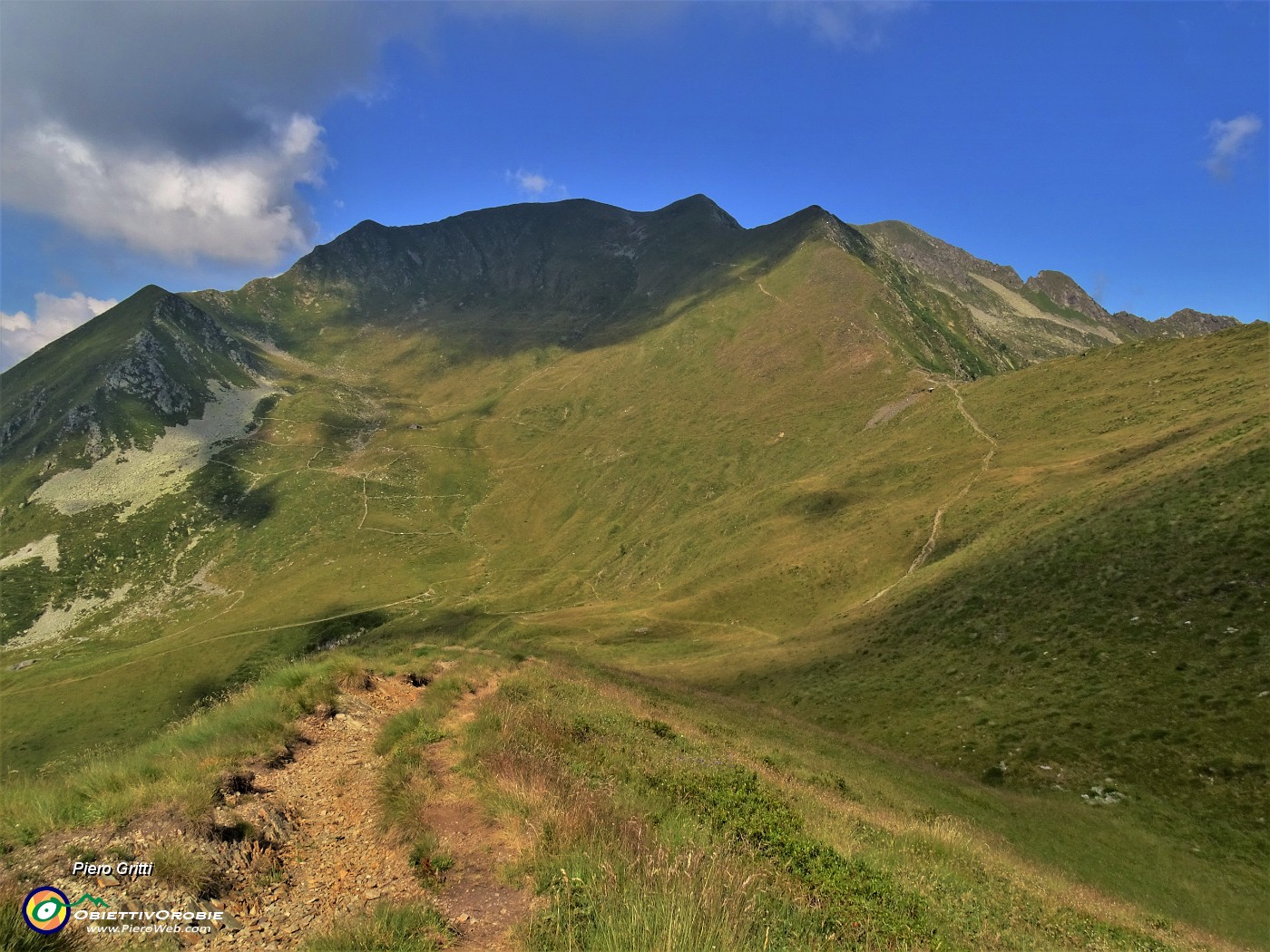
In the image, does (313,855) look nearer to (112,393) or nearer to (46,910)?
(46,910)

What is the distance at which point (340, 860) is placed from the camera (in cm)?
851

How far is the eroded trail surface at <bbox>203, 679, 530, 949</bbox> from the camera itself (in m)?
6.99

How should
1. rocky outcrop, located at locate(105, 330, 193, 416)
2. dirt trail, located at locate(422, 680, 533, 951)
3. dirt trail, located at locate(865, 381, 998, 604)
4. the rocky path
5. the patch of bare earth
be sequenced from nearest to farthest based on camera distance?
the patch of bare earth, dirt trail, located at locate(422, 680, 533, 951), the rocky path, dirt trail, located at locate(865, 381, 998, 604), rocky outcrop, located at locate(105, 330, 193, 416)

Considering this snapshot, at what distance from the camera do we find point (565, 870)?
7355 mm

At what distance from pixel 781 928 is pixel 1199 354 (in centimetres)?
8632

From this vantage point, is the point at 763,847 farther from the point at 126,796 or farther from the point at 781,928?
the point at 126,796

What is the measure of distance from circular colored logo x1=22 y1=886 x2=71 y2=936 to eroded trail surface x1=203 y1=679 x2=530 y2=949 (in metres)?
1.45

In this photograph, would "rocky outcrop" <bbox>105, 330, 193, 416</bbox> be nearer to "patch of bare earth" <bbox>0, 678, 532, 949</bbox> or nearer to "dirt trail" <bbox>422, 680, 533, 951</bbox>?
"patch of bare earth" <bbox>0, 678, 532, 949</bbox>

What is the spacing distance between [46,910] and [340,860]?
334 centimetres

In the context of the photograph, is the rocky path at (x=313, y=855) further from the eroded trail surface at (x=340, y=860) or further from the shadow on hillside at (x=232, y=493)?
the shadow on hillside at (x=232, y=493)

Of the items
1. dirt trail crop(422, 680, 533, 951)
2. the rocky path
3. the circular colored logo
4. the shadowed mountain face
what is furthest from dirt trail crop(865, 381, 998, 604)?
the shadowed mountain face

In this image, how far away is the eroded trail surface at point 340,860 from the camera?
6.99m

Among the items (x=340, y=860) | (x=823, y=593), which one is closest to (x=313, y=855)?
(x=340, y=860)

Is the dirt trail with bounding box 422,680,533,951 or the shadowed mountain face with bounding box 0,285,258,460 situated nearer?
the dirt trail with bounding box 422,680,533,951
